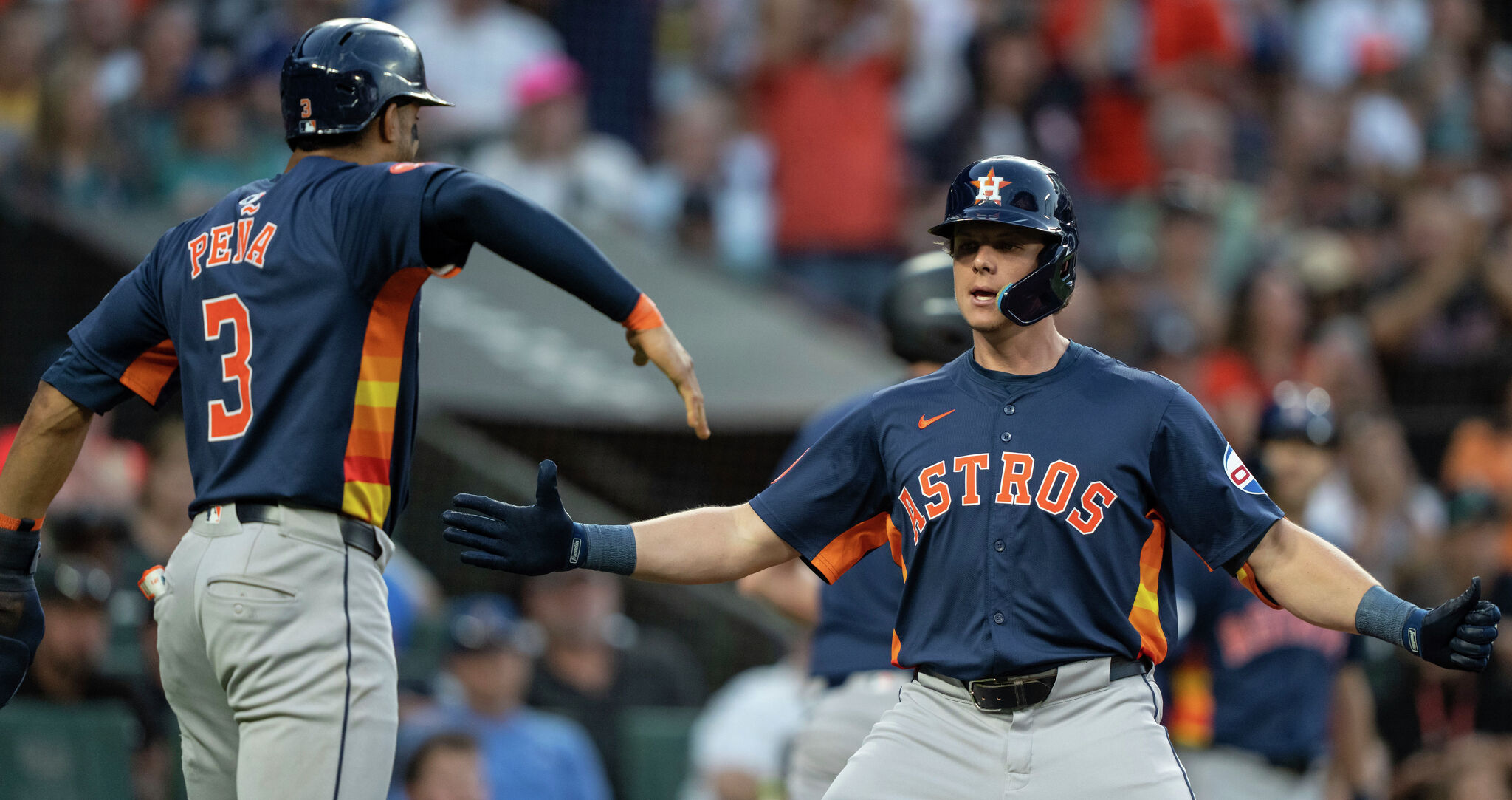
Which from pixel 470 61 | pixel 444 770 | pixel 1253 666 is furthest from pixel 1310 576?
pixel 470 61

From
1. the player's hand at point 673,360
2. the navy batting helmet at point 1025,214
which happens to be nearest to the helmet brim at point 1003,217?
the navy batting helmet at point 1025,214

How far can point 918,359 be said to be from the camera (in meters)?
5.13

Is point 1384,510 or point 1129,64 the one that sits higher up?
point 1129,64

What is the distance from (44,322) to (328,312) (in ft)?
18.9

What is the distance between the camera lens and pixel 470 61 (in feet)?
35.6

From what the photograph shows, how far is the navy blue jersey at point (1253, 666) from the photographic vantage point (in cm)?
626

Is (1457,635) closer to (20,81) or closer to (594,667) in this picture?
(594,667)

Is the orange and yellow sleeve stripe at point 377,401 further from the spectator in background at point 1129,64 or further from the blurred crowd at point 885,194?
the spectator in background at point 1129,64

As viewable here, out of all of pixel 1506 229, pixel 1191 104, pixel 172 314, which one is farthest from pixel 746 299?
pixel 172 314

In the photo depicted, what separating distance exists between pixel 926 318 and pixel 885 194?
6035mm

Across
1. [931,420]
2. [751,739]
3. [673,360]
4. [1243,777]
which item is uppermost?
[673,360]

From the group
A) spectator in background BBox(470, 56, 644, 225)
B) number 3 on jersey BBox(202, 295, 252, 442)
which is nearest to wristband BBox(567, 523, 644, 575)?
number 3 on jersey BBox(202, 295, 252, 442)

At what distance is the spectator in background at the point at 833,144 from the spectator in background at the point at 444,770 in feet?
16.6

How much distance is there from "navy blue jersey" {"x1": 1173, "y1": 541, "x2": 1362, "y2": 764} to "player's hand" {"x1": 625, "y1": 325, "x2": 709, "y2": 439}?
2.93m
